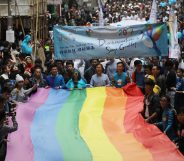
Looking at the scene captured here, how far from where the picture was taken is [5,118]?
389 inches

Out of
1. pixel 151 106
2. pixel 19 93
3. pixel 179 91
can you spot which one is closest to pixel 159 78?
pixel 179 91

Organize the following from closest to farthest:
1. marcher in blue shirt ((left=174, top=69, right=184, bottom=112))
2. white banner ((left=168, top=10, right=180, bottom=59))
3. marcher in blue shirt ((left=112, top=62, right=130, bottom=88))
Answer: marcher in blue shirt ((left=174, top=69, right=184, bottom=112)) → marcher in blue shirt ((left=112, top=62, right=130, bottom=88)) → white banner ((left=168, top=10, right=180, bottom=59))

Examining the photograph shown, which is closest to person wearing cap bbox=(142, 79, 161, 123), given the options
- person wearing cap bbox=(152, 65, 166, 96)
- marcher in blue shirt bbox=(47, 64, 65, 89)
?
person wearing cap bbox=(152, 65, 166, 96)

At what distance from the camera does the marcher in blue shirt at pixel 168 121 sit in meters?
10.4

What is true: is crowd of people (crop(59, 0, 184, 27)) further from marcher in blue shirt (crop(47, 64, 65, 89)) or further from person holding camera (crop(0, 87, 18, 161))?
person holding camera (crop(0, 87, 18, 161))

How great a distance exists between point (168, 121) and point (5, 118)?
2582 millimetres

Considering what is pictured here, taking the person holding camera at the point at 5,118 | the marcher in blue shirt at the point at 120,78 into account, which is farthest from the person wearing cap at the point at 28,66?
the person holding camera at the point at 5,118

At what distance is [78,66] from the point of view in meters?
15.9

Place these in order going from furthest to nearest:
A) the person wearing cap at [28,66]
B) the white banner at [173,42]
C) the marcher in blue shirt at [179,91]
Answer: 1. the white banner at [173,42]
2. the person wearing cap at [28,66]
3. the marcher in blue shirt at [179,91]

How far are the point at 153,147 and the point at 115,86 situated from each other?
3.66 meters

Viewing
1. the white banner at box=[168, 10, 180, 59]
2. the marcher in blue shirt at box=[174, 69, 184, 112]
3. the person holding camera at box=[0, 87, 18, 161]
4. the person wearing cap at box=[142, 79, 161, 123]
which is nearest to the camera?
the person holding camera at box=[0, 87, 18, 161]

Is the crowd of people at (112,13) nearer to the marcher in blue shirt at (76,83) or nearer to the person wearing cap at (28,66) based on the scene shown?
the person wearing cap at (28,66)

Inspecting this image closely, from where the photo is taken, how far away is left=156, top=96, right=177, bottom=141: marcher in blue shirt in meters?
10.4

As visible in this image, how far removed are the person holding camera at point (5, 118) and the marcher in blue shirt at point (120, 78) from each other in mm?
2829
